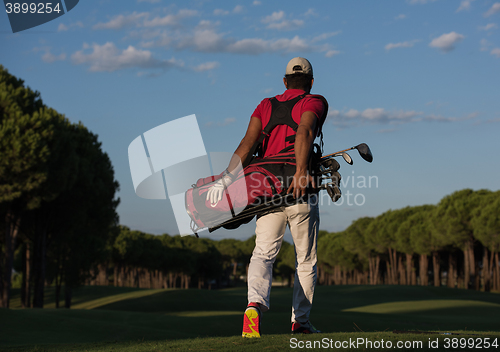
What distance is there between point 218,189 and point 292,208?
872 mm

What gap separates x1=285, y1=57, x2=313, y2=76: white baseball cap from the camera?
18.8ft

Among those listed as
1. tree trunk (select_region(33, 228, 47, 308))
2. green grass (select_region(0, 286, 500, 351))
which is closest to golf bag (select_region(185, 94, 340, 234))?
green grass (select_region(0, 286, 500, 351))

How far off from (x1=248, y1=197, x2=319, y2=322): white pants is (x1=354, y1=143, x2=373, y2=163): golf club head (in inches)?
30.6

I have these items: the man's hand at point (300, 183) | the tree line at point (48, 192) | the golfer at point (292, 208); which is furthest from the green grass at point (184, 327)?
the tree line at point (48, 192)

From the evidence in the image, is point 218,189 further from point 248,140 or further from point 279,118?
point 279,118

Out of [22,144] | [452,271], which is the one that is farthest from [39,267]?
[452,271]

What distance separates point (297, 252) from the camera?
5664mm

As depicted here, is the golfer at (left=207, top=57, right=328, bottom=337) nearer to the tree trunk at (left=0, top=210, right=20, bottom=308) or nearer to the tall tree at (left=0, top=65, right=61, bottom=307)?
the tall tree at (left=0, top=65, right=61, bottom=307)

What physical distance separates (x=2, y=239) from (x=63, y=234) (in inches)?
221

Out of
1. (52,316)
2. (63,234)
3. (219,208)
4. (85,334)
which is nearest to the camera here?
(219,208)

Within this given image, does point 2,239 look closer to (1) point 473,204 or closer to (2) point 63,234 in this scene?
(2) point 63,234

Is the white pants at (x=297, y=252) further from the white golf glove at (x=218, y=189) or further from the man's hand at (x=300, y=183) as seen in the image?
the white golf glove at (x=218, y=189)

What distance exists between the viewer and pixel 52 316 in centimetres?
1603

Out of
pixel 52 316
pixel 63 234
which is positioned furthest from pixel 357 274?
pixel 52 316
